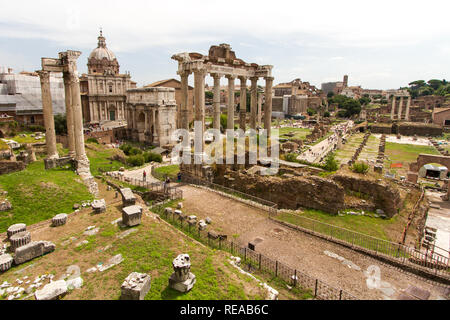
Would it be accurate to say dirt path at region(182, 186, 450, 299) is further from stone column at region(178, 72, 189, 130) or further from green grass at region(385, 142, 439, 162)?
green grass at region(385, 142, 439, 162)

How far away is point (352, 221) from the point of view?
604 inches

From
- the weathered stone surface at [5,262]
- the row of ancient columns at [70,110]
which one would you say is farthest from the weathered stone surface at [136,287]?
the row of ancient columns at [70,110]

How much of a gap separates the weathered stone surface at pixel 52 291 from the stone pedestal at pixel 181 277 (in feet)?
9.68

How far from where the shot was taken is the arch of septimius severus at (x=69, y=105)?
19609mm

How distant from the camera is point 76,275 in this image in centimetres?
859

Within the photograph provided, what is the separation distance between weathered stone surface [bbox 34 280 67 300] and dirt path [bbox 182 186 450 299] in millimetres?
6719

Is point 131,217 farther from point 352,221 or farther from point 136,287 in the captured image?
point 352,221

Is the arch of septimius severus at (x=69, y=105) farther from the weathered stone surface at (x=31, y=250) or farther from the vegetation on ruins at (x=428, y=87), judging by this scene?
the vegetation on ruins at (x=428, y=87)

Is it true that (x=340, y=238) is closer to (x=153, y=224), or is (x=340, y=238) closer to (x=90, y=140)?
(x=153, y=224)

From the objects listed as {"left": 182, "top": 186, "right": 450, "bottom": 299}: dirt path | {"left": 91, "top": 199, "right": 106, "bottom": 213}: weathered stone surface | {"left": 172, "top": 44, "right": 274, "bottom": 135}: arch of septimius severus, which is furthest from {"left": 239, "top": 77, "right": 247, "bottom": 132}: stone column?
{"left": 91, "top": 199, "right": 106, "bottom": 213}: weathered stone surface

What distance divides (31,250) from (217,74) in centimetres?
1765

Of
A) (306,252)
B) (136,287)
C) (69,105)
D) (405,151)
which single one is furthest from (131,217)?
(405,151)

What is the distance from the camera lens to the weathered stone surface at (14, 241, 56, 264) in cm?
925
